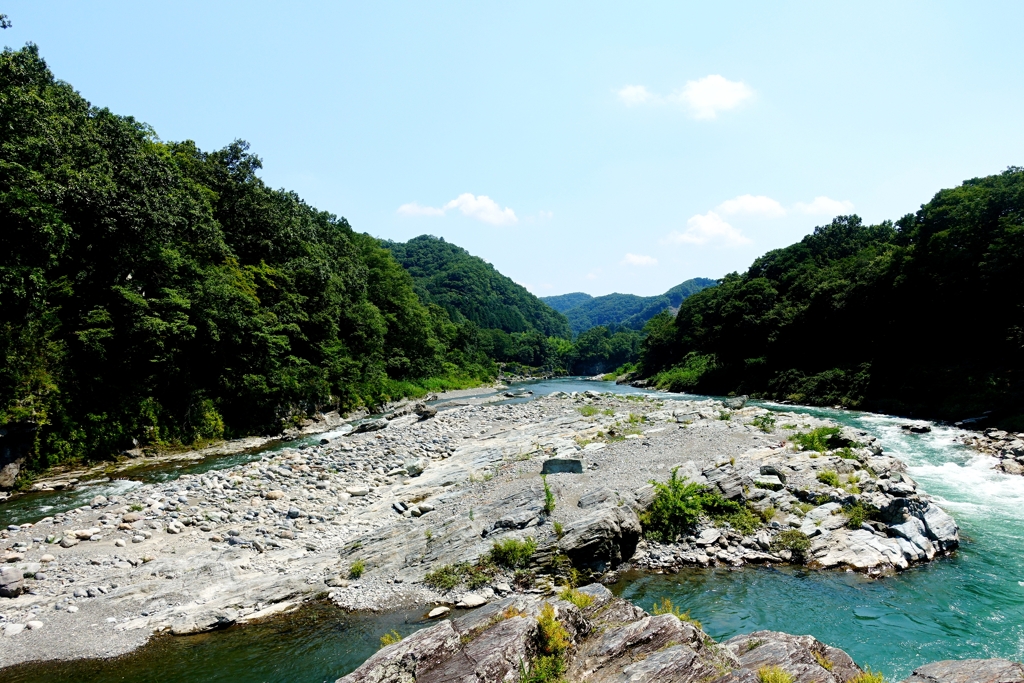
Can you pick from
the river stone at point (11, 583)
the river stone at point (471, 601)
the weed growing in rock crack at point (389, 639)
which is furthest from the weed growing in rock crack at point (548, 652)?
the river stone at point (11, 583)

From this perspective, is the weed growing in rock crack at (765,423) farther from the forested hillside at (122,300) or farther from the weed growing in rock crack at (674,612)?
the forested hillside at (122,300)

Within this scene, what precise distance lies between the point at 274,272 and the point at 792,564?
140 feet

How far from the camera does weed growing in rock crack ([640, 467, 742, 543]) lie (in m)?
15.3

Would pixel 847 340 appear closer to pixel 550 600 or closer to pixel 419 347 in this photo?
pixel 419 347

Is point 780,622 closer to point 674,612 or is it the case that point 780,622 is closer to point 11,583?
point 674,612

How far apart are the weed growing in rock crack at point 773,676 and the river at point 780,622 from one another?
12.9ft

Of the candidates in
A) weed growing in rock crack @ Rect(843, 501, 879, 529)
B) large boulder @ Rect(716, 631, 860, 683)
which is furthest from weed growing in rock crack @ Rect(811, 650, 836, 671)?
weed growing in rock crack @ Rect(843, 501, 879, 529)

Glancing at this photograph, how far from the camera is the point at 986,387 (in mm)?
36750

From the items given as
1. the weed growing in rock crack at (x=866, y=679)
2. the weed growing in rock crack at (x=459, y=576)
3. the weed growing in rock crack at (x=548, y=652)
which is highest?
the weed growing in rock crack at (x=548, y=652)

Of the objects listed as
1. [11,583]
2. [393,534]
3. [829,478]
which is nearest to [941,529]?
[829,478]

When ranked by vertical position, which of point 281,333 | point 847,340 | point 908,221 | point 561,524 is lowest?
point 561,524

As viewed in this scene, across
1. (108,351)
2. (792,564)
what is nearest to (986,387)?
(792,564)

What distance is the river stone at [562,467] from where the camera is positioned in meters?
20.0

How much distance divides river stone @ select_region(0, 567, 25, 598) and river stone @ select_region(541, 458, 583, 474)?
14848mm
